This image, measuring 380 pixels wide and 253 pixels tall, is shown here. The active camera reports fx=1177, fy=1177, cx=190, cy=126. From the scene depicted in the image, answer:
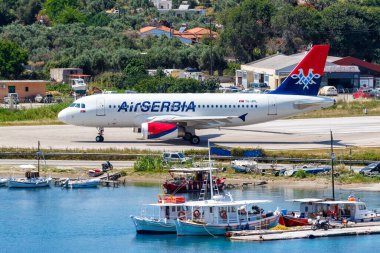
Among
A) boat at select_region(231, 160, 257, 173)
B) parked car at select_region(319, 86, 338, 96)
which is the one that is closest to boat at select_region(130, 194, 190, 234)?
boat at select_region(231, 160, 257, 173)

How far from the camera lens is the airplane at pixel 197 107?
10631cm

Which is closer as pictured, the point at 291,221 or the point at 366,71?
the point at 291,221

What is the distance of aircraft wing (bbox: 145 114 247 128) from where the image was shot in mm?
105375

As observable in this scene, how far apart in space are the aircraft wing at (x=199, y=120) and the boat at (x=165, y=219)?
2961cm

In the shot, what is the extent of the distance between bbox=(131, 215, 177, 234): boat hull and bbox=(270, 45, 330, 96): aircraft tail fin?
1396 inches

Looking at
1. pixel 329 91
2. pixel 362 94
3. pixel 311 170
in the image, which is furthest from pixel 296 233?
pixel 329 91

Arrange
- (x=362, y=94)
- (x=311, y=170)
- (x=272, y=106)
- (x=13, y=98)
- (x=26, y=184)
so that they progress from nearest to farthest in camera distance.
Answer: (x=26, y=184) < (x=311, y=170) < (x=272, y=106) < (x=13, y=98) < (x=362, y=94)

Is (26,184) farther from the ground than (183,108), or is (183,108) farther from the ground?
(183,108)

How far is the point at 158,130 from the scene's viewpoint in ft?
344

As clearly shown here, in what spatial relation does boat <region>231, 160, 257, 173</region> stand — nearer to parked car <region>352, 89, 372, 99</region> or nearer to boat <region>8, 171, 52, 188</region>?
boat <region>8, 171, 52, 188</region>

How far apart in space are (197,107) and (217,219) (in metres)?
33.4

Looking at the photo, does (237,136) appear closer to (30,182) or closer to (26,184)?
(30,182)

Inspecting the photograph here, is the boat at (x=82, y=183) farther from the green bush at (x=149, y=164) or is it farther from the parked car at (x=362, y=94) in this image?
the parked car at (x=362, y=94)

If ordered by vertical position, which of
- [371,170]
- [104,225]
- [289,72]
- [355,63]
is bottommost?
[104,225]
